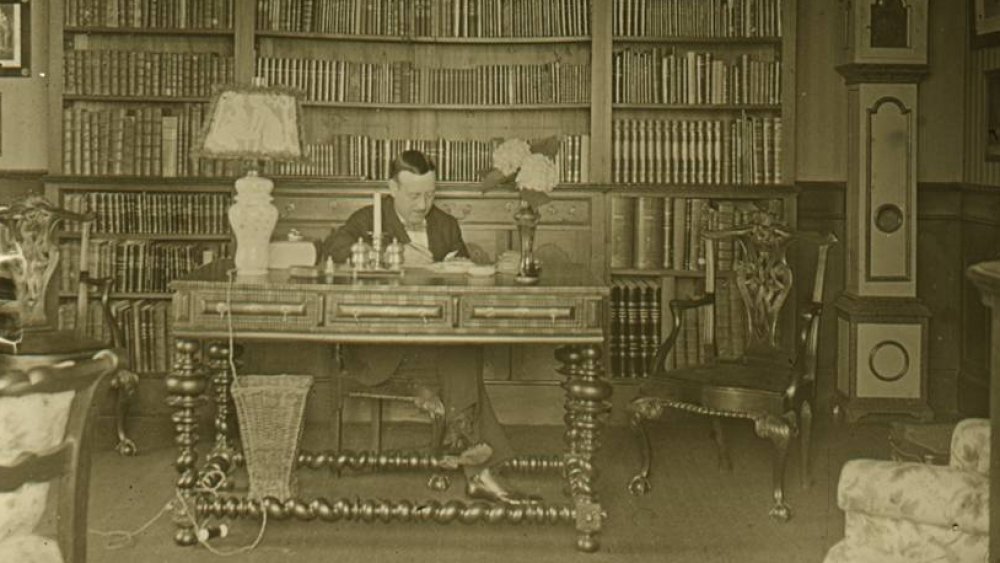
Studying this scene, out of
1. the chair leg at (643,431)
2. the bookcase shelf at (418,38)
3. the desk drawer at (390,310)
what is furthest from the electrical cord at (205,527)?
the bookcase shelf at (418,38)

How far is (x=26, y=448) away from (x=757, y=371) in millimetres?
2870

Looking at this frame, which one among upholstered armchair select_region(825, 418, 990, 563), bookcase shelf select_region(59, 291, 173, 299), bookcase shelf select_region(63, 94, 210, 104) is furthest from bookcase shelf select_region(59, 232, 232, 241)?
upholstered armchair select_region(825, 418, 990, 563)

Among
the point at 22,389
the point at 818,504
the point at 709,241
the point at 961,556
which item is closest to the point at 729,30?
the point at 709,241

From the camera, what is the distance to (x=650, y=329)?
19.2ft

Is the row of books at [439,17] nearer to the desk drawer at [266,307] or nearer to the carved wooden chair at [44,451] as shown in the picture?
the desk drawer at [266,307]

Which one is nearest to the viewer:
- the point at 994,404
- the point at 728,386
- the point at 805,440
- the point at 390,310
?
the point at 994,404

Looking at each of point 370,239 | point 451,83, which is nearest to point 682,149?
point 451,83

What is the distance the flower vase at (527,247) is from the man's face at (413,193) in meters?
0.64

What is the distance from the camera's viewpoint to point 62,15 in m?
5.82

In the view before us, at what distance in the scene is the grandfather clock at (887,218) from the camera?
227 inches

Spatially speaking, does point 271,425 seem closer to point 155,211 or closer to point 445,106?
point 155,211

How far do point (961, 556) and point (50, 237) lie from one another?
12.2ft

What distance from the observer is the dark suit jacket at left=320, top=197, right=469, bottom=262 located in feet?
15.5

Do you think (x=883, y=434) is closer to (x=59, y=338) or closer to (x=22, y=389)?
(x=59, y=338)
